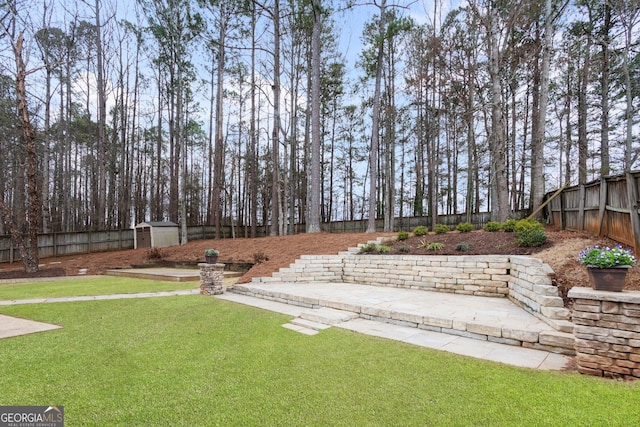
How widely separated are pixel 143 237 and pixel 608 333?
17.8 m

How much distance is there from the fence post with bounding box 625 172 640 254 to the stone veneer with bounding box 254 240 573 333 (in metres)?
1.19

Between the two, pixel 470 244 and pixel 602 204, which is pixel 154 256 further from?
pixel 602 204

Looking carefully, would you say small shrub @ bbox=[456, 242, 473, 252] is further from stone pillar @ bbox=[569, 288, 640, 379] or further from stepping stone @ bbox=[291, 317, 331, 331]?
stone pillar @ bbox=[569, 288, 640, 379]

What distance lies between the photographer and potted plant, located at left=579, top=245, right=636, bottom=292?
8.64 feet

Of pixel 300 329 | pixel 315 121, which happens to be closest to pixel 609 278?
pixel 300 329

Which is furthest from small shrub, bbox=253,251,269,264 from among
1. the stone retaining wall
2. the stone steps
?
the stone steps

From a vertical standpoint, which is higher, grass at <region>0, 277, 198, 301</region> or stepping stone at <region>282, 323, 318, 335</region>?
stepping stone at <region>282, 323, 318, 335</region>

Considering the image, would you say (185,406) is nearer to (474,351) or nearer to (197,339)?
(197,339)

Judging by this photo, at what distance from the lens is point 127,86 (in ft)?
61.5

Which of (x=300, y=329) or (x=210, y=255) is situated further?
(x=210, y=255)

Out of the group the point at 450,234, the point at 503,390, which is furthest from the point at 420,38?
the point at 503,390

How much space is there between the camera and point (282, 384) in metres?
2.49

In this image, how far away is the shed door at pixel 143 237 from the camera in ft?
51.9

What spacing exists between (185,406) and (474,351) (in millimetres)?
2769
